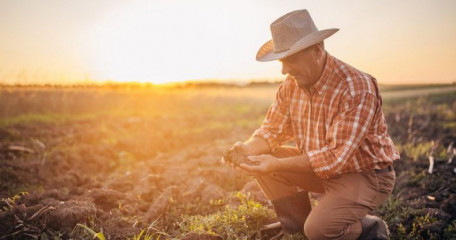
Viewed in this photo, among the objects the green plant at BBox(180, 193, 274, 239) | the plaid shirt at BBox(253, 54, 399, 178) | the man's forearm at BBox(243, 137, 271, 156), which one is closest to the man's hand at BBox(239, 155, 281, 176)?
the plaid shirt at BBox(253, 54, 399, 178)

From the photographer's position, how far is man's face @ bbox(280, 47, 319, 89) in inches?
107

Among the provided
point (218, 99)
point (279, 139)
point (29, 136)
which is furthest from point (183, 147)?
point (218, 99)

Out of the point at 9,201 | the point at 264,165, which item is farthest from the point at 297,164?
the point at 9,201

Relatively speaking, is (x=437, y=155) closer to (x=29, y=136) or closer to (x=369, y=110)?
(x=369, y=110)

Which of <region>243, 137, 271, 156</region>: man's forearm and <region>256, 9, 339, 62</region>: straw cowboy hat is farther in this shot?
<region>243, 137, 271, 156</region>: man's forearm

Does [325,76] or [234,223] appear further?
[234,223]

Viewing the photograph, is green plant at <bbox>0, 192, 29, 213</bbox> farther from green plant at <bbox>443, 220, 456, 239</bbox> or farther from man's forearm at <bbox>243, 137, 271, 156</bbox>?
green plant at <bbox>443, 220, 456, 239</bbox>

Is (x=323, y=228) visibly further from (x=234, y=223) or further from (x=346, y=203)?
(x=234, y=223)

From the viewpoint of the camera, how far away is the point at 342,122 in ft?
8.75

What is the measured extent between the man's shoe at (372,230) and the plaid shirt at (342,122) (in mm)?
527

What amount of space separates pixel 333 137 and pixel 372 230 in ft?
3.21

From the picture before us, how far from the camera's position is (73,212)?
2994 mm

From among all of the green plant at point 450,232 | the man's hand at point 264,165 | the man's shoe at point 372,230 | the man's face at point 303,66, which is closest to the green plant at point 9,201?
the man's hand at point 264,165

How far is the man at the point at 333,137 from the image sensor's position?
265cm
